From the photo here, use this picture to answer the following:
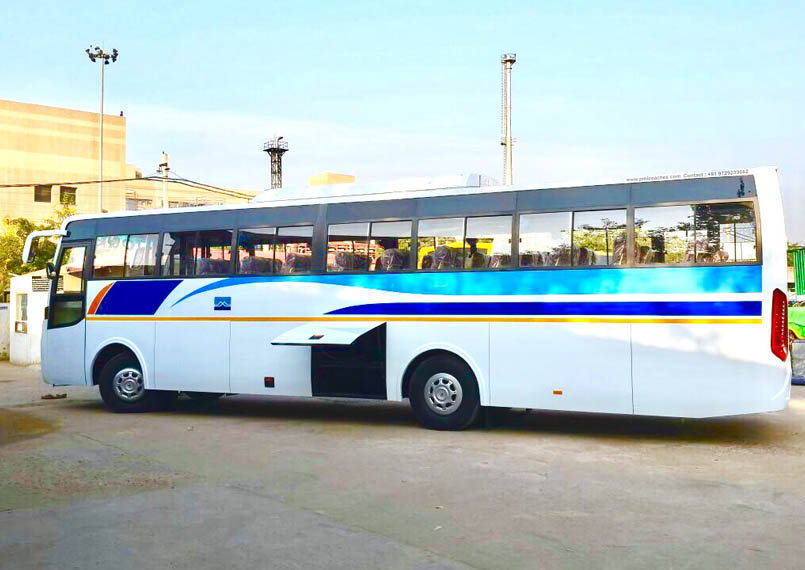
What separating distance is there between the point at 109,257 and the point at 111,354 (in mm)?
1706

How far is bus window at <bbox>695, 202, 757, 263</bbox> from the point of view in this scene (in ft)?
34.5

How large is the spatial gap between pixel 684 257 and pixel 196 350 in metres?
7.88

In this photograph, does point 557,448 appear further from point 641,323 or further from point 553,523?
point 553,523

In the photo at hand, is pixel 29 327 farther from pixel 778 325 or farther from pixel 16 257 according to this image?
pixel 778 325

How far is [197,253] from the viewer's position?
48.0 feet

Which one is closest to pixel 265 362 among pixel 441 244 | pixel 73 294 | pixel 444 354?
pixel 444 354

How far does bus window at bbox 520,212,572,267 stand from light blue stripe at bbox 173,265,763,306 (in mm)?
151

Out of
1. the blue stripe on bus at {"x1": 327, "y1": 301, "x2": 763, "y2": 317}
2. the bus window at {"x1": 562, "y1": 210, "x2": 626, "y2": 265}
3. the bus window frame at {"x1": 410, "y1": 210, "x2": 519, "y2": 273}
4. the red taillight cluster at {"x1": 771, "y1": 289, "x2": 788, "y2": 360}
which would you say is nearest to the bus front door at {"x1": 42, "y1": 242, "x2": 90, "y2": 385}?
the blue stripe on bus at {"x1": 327, "y1": 301, "x2": 763, "y2": 317}

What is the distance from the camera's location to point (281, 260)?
1379 centimetres

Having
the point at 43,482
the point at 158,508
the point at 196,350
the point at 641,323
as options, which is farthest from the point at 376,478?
the point at 196,350

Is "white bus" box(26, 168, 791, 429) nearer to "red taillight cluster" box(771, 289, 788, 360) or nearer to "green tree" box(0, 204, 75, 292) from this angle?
"red taillight cluster" box(771, 289, 788, 360)

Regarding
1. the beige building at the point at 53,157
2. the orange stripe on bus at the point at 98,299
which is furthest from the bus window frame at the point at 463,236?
the beige building at the point at 53,157

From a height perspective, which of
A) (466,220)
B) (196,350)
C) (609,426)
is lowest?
(609,426)

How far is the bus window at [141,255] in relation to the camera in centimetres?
1508
